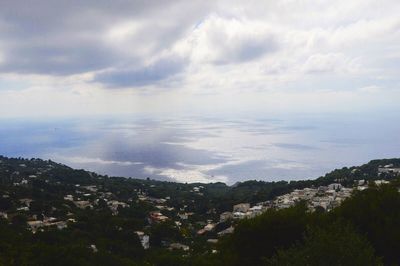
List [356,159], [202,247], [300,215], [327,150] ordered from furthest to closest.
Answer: [327,150]
[356,159]
[202,247]
[300,215]

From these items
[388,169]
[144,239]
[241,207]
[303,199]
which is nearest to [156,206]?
[241,207]

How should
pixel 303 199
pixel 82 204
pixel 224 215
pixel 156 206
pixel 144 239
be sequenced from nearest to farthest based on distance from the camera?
pixel 144 239 < pixel 303 199 < pixel 82 204 < pixel 224 215 < pixel 156 206

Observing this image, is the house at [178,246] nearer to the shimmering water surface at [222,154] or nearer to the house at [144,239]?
the house at [144,239]

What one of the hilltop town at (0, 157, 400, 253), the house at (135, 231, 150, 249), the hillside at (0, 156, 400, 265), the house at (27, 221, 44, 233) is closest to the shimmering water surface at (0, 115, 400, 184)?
the hilltop town at (0, 157, 400, 253)

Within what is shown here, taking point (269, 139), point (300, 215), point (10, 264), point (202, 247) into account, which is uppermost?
point (269, 139)

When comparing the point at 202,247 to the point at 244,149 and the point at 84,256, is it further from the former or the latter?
the point at 244,149

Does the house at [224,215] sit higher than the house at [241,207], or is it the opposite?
the house at [241,207]

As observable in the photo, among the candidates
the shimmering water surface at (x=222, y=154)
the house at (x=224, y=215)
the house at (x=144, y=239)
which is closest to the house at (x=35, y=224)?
the house at (x=144, y=239)

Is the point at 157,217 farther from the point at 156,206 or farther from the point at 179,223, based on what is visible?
the point at 156,206

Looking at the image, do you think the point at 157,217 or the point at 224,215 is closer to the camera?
the point at 157,217

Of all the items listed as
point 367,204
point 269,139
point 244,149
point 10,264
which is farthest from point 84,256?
point 269,139

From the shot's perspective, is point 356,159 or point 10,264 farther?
point 356,159
